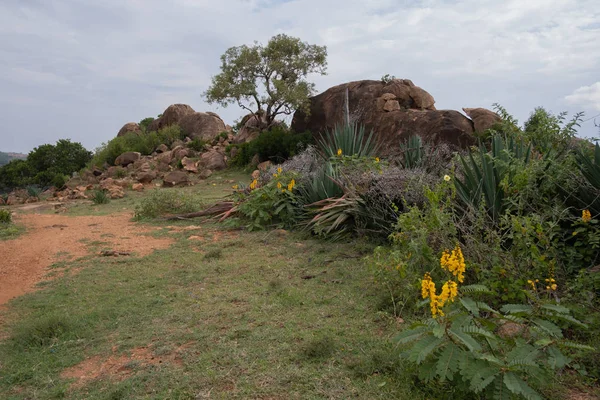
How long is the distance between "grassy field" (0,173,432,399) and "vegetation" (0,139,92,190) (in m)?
22.8

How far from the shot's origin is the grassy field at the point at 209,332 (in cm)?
283

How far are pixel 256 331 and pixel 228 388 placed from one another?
2.62 feet

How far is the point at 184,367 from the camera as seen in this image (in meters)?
3.08

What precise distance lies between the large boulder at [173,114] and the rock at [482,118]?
17.1 m

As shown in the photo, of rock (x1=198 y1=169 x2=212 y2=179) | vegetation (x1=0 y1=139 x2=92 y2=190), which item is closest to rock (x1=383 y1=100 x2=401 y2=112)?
rock (x1=198 y1=169 x2=212 y2=179)

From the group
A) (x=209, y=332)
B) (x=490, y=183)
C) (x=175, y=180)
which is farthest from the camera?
(x=175, y=180)

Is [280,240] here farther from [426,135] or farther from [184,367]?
[426,135]

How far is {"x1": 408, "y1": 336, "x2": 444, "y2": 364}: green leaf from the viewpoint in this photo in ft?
7.64

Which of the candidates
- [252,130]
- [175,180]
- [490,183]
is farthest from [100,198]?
[490,183]

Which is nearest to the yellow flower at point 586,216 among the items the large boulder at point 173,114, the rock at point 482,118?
the rock at point 482,118

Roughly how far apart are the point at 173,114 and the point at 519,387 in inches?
1033

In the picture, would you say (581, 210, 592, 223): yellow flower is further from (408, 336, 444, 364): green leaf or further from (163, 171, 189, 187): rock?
(163, 171, 189, 187): rock

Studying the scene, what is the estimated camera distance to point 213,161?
Answer: 18531mm

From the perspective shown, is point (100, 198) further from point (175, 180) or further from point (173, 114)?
point (173, 114)
